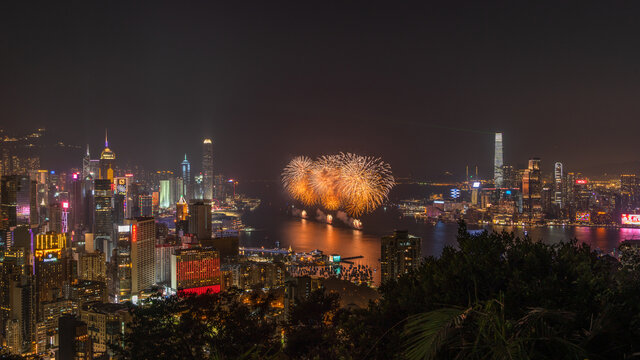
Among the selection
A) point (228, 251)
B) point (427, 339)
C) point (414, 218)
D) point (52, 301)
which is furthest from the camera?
point (414, 218)

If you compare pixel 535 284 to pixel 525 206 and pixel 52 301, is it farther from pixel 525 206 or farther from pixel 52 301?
pixel 525 206

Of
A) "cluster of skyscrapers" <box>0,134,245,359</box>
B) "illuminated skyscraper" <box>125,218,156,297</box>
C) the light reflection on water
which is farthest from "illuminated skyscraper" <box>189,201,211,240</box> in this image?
"illuminated skyscraper" <box>125,218,156,297</box>

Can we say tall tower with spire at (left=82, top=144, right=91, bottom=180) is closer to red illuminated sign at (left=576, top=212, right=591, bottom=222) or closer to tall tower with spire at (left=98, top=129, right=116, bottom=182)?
tall tower with spire at (left=98, top=129, right=116, bottom=182)

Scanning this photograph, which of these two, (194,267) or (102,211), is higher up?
(102,211)

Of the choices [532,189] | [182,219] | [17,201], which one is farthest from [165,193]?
[532,189]

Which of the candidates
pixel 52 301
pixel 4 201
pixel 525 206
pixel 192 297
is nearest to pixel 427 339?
pixel 192 297

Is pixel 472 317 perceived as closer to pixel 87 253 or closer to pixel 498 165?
pixel 87 253

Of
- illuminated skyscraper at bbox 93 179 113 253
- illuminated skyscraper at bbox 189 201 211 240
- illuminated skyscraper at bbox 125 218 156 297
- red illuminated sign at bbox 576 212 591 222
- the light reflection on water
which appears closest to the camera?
illuminated skyscraper at bbox 125 218 156 297
